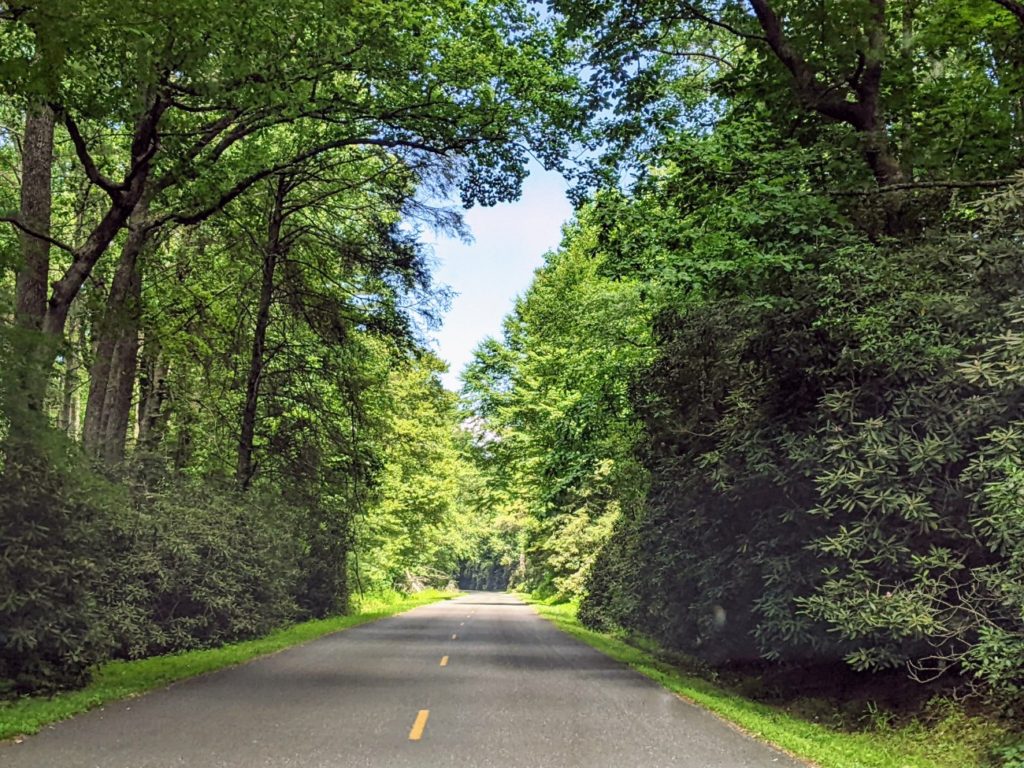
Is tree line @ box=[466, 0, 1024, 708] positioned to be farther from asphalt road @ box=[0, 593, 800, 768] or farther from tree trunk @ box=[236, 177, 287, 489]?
tree trunk @ box=[236, 177, 287, 489]

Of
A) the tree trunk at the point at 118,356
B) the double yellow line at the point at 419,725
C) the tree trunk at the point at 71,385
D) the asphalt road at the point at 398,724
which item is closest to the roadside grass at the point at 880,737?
the asphalt road at the point at 398,724

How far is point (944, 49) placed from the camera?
1324cm

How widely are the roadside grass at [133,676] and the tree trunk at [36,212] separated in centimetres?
522

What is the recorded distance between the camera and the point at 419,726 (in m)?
8.87

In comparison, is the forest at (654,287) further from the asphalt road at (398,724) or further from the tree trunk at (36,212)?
the asphalt road at (398,724)

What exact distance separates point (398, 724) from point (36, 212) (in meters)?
9.58

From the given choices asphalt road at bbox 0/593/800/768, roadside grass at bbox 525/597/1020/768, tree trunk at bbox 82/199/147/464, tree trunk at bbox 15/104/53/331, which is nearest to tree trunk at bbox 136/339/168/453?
tree trunk at bbox 82/199/147/464

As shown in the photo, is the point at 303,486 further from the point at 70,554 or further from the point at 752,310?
the point at 752,310

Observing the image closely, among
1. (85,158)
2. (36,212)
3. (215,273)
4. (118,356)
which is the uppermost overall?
(215,273)

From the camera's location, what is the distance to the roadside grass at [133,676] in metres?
8.81

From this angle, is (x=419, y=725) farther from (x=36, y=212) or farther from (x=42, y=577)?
(x=36, y=212)

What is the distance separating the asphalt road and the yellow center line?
21 millimetres

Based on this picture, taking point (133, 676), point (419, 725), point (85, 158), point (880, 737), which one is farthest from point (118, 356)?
point (880, 737)

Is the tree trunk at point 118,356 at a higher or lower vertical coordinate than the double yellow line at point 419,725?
higher
